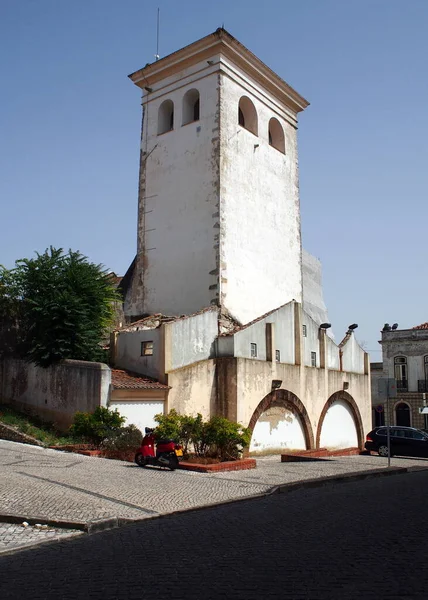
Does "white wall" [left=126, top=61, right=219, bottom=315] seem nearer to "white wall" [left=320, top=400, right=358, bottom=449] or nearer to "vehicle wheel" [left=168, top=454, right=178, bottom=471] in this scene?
"white wall" [left=320, top=400, right=358, bottom=449]

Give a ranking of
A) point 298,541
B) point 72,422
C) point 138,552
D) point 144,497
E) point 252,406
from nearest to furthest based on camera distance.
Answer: point 138,552 < point 298,541 < point 144,497 < point 72,422 < point 252,406

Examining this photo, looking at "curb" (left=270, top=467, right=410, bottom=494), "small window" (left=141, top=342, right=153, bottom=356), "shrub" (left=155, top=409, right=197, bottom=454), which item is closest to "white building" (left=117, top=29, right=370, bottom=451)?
"small window" (left=141, top=342, right=153, bottom=356)

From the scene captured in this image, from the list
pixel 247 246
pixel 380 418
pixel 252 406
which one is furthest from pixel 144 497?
pixel 380 418

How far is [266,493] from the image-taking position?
35.9ft

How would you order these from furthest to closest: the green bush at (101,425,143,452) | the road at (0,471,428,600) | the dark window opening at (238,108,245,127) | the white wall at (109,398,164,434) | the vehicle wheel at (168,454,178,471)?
the dark window opening at (238,108,245,127)
the white wall at (109,398,164,434)
the green bush at (101,425,143,452)
the vehicle wheel at (168,454,178,471)
the road at (0,471,428,600)

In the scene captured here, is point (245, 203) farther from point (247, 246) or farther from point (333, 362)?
point (333, 362)

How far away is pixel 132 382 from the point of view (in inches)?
683

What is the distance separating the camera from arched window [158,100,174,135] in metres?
26.0

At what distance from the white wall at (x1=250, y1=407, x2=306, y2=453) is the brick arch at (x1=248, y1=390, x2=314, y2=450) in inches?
6.6

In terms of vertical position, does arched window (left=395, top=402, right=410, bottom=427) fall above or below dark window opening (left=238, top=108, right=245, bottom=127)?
below

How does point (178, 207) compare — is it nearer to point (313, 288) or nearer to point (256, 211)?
point (256, 211)

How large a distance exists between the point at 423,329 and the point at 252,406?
85.5ft

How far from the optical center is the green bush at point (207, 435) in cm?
1537

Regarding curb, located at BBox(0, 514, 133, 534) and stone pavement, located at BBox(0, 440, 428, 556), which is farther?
stone pavement, located at BBox(0, 440, 428, 556)
